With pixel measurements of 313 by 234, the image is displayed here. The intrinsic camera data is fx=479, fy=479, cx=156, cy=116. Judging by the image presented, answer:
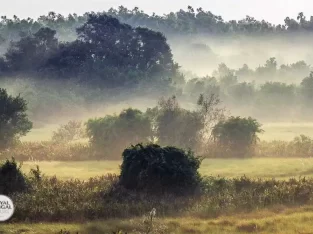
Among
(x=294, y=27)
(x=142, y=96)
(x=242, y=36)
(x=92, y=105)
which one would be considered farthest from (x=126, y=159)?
(x=294, y=27)

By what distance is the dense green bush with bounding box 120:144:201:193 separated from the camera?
2384 centimetres

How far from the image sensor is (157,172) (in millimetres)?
24016

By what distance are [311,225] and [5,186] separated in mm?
14016

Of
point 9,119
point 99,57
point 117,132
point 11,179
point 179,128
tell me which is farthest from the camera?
point 99,57

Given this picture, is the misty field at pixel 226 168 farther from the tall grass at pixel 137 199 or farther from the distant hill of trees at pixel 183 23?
the distant hill of trees at pixel 183 23

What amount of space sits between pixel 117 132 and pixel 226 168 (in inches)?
407

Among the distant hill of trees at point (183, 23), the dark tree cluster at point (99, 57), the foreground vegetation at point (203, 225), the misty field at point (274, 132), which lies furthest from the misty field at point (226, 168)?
the distant hill of trees at point (183, 23)

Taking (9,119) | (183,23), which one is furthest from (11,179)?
(183,23)

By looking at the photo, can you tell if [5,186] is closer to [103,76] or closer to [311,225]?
[311,225]

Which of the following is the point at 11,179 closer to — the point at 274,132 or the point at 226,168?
the point at 226,168

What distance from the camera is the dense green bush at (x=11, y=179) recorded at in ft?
75.0

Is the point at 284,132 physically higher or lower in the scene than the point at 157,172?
higher

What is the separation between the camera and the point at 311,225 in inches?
781

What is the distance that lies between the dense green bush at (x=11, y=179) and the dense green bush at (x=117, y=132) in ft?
46.5
